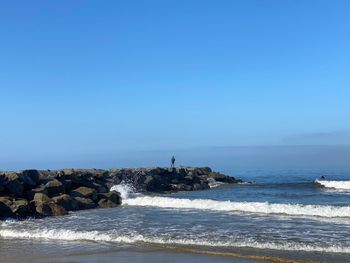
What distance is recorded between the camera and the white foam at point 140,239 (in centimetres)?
1402

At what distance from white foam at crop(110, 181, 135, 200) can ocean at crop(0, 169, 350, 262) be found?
763 centimetres

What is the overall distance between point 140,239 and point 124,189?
1897 cm

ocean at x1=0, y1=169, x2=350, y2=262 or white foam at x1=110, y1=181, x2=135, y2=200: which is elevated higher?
white foam at x1=110, y1=181, x2=135, y2=200

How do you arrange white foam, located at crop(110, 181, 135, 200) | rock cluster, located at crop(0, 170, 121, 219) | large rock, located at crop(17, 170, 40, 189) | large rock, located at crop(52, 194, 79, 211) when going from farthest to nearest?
1. white foam, located at crop(110, 181, 135, 200)
2. large rock, located at crop(17, 170, 40, 189)
3. large rock, located at crop(52, 194, 79, 211)
4. rock cluster, located at crop(0, 170, 121, 219)

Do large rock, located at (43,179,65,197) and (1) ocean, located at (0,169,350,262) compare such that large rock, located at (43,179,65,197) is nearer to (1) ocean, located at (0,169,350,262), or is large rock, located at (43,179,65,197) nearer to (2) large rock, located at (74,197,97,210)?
(2) large rock, located at (74,197,97,210)

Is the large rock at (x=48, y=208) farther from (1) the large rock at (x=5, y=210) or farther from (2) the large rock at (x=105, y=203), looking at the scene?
(2) the large rock at (x=105, y=203)

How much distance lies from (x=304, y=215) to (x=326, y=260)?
964 centimetres

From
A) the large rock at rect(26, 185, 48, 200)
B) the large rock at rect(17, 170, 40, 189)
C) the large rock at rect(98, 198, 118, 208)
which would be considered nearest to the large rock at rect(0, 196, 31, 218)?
the large rock at rect(26, 185, 48, 200)

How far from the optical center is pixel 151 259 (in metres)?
13.1

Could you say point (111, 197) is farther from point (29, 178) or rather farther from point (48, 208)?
point (48, 208)

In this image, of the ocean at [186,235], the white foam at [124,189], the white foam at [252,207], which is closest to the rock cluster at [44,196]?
the ocean at [186,235]

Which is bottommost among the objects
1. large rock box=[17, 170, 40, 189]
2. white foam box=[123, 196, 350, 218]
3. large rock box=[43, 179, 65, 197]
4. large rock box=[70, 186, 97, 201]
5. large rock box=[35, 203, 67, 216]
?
white foam box=[123, 196, 350, 218]

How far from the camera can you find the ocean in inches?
531

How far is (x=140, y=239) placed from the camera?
16000mm
